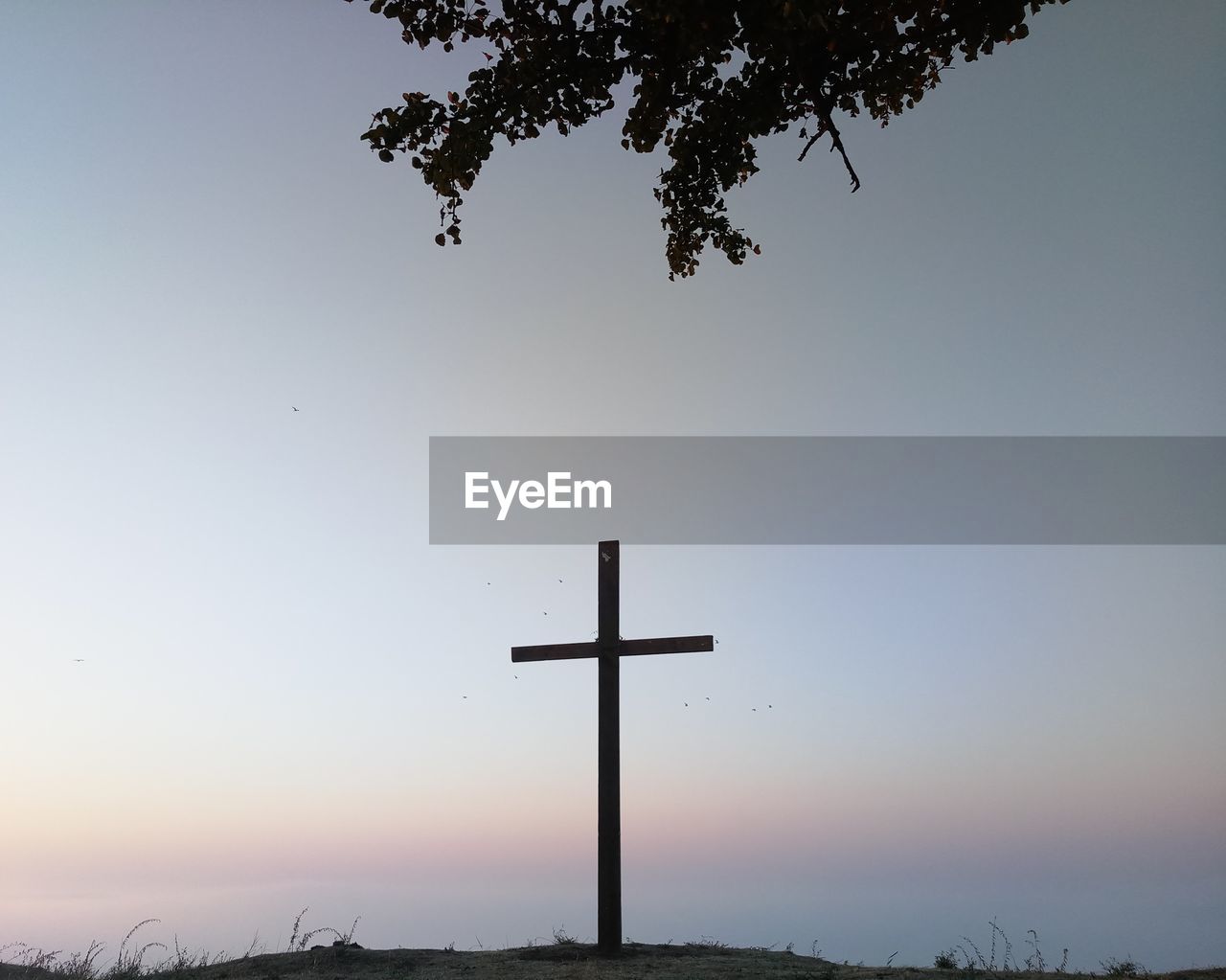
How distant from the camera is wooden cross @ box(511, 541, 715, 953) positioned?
44.4ft

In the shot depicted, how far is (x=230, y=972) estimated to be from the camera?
12.1 meters

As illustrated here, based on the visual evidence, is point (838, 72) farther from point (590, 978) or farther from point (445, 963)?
point (445, 963)

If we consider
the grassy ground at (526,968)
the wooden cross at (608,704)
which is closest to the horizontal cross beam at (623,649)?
the wooden cross at (608,704)

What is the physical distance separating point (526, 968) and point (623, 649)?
13.6ft

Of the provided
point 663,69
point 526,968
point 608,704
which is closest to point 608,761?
point 608,704

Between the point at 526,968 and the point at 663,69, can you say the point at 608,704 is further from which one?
the point at 663,69

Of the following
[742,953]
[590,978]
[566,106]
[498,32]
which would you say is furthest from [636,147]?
[742,953]

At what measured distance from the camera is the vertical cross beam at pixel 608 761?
1348 centimetres

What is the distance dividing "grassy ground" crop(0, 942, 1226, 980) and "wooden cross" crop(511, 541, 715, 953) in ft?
2.08

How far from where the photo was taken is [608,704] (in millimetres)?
14234

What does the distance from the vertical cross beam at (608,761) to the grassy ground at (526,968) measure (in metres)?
0.51

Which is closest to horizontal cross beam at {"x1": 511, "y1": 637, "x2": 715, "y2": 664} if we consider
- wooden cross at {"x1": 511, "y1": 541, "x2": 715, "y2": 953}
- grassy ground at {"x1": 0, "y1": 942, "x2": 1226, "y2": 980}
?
wooden cross at {"x1": 511, "y1": 541, "x2": 715, "y2": 953}

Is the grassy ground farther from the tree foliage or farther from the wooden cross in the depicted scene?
the tree foliage

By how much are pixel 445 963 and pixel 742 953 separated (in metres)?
3.86
